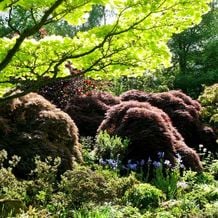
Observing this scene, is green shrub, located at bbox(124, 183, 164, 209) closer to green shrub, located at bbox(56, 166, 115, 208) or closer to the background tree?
green shrub, located at bbox(56, 166, 115, 208)

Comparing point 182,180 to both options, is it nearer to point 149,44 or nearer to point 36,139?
point 36,139

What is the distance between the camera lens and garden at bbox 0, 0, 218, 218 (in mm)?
4523

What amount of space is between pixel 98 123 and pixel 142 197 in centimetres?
478

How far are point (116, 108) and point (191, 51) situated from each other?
66.5ft

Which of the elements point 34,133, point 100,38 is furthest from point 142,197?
point 100,38

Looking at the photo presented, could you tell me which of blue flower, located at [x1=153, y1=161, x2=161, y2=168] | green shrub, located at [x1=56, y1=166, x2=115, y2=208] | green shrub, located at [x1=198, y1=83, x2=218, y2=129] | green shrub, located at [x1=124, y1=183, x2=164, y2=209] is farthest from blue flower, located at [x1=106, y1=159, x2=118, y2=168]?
green shrub, located at [x1=198, y1=83, x2=218, y2=129]

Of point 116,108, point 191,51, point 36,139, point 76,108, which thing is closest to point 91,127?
point 76,108

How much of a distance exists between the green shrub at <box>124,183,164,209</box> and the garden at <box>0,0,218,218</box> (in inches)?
0.6

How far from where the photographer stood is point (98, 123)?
40.1ft

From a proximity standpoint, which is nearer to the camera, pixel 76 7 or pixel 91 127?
pixel 76 7

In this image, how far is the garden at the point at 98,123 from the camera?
452 cm

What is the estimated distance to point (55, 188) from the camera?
8.17 metres

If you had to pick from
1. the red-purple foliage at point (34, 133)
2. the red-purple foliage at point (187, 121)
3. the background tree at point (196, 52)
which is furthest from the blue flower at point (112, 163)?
the background tree at point (196, 52)

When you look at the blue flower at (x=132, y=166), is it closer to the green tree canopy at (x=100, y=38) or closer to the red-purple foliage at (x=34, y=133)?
the red-purple foliage at (x=34, y=133)
